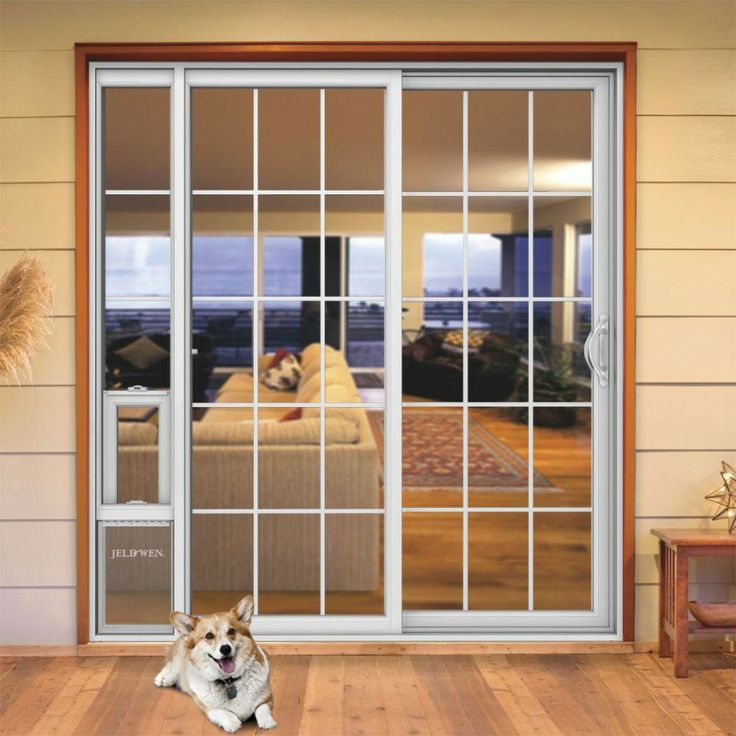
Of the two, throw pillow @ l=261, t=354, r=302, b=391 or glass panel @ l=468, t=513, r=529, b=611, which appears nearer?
glass panel @ l=468, t=513, r=529, b=611

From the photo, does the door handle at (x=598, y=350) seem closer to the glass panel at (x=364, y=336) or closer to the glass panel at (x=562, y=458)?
the glass panel at (x=562, y=458)

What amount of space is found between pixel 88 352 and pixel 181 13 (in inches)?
51.5

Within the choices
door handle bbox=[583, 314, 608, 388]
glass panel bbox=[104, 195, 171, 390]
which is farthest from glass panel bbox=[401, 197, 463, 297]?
door handle bbox=[583, 314, 608, 388]

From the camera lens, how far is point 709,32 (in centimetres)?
384

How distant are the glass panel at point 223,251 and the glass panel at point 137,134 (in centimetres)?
328

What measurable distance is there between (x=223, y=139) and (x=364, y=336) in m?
5.14

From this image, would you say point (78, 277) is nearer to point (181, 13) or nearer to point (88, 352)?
point (88, 352)

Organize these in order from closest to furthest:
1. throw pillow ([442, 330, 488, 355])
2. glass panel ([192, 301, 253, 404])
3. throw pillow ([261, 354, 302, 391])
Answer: throw pillow ([261, 354, 302, 391])
throw pillow ([442, 330, 488, 355])
glass panel ([192, 301, 253, 404])

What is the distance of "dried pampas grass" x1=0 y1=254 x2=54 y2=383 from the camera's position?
137 inches

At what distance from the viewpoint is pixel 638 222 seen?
3859 millimetres

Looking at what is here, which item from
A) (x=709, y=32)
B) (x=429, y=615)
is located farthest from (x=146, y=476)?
(x=709, y=32)

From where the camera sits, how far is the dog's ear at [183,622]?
131 inches

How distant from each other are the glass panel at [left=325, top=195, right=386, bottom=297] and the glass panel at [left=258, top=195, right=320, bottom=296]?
22 cm

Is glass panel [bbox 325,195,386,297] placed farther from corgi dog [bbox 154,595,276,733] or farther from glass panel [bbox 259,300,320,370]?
corgi dog [bbox 154,595,276,733]
